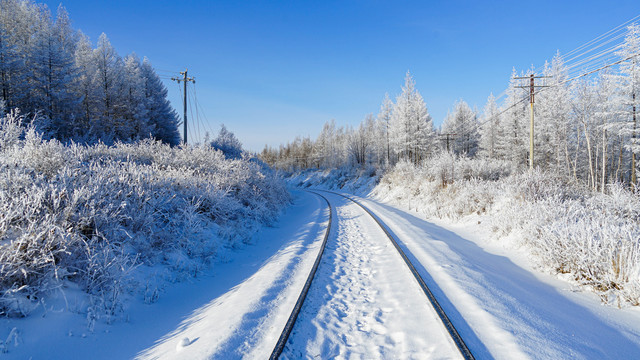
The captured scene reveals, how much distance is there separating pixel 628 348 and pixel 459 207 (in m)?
9.71

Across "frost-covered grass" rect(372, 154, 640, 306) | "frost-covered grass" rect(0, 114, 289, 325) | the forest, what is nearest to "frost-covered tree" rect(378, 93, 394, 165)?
the forest

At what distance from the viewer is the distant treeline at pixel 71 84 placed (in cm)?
1947

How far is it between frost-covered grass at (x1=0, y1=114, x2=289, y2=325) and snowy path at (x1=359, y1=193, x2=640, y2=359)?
16.6ft

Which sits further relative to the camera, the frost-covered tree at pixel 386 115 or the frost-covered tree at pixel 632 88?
the frost-covered tree at pixel 386 115

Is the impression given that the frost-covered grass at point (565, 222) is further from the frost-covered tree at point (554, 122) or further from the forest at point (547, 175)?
the frost-covered tree at point (554, 122)

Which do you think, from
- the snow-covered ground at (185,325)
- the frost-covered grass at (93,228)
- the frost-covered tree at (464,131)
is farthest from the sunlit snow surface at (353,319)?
the frost-covered tree at (464,131)

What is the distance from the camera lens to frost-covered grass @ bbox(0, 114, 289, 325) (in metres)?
3.68

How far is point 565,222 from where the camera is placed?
6.11 metres

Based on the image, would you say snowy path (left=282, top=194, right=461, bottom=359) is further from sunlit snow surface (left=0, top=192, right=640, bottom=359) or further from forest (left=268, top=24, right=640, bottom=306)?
forest (left=268, top=24, right=640, bottom=306)

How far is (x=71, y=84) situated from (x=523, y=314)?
31.4 m

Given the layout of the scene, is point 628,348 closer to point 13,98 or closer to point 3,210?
point 3,210

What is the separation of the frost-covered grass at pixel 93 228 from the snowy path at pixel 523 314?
5.05 meters

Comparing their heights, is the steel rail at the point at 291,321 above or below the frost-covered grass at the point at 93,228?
below

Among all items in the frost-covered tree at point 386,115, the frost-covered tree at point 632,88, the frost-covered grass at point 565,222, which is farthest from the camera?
the frost-covered tree at point 386,115
